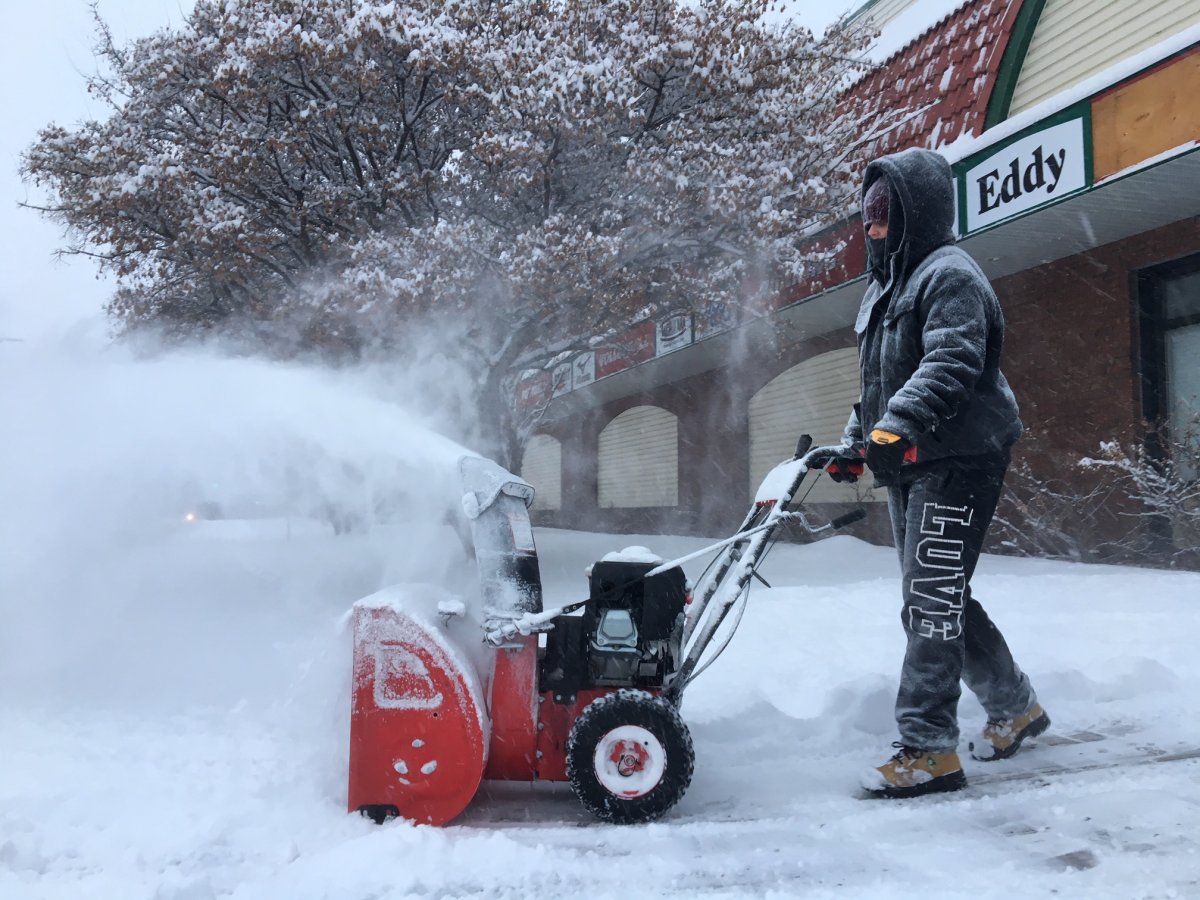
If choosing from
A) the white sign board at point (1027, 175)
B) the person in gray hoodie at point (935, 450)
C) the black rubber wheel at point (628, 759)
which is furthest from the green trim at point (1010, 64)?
the black rubber wheel at point (628, 759)

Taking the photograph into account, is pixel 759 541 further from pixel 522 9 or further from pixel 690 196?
pixel 522 9

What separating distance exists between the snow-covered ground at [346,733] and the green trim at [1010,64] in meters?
A: 4.86

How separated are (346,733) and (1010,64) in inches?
351

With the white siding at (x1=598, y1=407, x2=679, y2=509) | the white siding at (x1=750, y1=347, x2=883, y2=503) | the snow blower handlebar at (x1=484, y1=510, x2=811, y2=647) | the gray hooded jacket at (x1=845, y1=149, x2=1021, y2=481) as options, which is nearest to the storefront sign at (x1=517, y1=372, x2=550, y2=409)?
the white siding at (x1=598, y1=407, x2=679, y2=509)

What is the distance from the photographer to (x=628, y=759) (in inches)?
101

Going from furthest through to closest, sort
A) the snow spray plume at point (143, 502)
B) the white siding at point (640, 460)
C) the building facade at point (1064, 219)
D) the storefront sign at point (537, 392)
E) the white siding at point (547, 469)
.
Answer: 1. the white siding at point (547, 469)
2. the storefront sign at point (537, 392)
3. the white siding at point (640, 460)
4. the building facade at point (1064, 219)
5. the snow spray plume at point (143, 502)

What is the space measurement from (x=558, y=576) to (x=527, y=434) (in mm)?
2311

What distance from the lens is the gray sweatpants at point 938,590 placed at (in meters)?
A: 2.70

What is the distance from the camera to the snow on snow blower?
253cm

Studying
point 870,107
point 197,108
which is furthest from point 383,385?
point 870,107

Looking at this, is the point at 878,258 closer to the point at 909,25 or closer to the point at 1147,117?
the point at 1147,117

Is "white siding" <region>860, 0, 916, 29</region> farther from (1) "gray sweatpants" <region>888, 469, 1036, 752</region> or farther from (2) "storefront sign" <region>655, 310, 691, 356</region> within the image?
(1) "gray sweatpants" <region>888, 469, 1036, 752</region>

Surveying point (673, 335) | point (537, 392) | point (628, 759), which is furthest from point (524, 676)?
point (537, 392)

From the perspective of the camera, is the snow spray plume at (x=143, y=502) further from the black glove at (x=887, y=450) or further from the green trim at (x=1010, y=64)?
the green trim at (x=1010, y=64)
